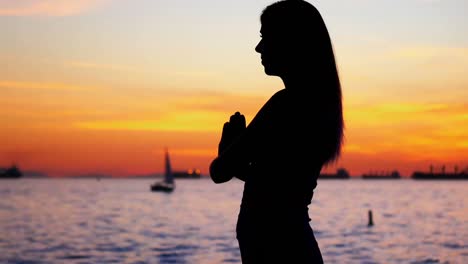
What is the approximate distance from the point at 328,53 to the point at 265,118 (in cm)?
A: 45

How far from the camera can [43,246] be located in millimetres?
45000

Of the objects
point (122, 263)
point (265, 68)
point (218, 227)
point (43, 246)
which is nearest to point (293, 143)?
point (265, 68)

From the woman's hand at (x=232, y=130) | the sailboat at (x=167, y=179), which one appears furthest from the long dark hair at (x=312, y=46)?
the sailboat at (x=167, y=179)

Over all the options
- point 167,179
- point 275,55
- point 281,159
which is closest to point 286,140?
point 281,159

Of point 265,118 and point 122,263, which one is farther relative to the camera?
point 122,263

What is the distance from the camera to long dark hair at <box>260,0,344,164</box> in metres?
2.91

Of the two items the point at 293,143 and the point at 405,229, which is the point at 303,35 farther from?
the point at 405,229

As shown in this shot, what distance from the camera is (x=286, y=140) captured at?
9.09 feet

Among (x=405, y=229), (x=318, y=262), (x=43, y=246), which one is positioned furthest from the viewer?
(x=405, y=229)

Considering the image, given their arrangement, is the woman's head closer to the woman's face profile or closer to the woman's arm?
the woman's face profile

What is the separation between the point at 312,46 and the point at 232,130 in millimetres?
479

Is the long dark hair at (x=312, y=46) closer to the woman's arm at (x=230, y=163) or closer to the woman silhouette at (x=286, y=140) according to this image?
the woman silhouette at (x=286, y=140)

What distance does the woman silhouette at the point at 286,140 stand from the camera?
9.05 feet

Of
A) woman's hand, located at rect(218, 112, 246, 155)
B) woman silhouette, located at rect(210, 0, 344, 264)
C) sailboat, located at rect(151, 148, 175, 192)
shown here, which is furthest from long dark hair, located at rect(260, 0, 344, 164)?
sailboat, located at rect(151, 148, 175, 192)
